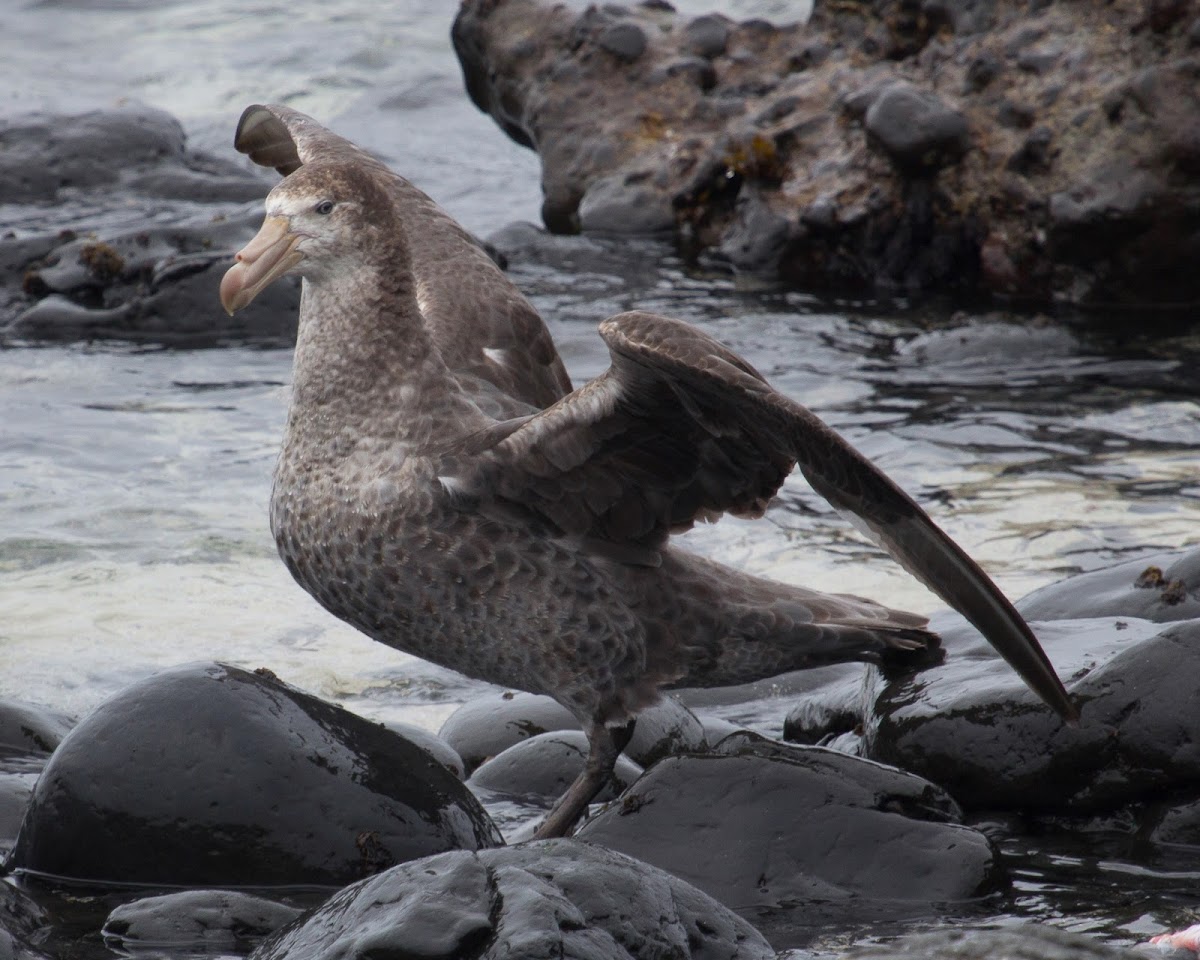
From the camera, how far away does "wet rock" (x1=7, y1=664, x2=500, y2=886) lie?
4551 mm

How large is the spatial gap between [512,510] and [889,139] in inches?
269

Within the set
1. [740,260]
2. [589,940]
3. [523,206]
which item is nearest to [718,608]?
[589,940]

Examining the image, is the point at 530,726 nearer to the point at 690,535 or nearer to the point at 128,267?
the point at 690,535

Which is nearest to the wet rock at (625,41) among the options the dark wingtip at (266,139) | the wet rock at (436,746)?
the dark wingtip at (266,139)

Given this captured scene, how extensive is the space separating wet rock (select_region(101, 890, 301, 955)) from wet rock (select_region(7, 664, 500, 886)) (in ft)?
0.85

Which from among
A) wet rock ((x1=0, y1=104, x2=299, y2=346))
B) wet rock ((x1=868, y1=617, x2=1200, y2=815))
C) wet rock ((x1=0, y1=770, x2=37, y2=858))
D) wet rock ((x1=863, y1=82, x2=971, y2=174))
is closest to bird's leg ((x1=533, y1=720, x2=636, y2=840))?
wet rock ((x1=868, y1=617, x2=1200, y2=815))

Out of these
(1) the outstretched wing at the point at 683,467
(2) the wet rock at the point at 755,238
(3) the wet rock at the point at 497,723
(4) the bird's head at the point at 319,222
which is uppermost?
(4) the bird's head at the point at 319,222

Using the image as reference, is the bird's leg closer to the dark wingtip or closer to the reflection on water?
the reflection on water

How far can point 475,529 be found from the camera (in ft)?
16.5

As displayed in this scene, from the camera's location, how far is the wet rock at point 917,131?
36.5ft

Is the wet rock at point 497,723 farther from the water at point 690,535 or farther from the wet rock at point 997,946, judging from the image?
the wet rock at point 997,946

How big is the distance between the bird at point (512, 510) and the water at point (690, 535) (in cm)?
98

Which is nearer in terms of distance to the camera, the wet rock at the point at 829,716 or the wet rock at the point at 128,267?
the wet rock at the point at 829,716

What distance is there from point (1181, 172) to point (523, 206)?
5.50 metres
